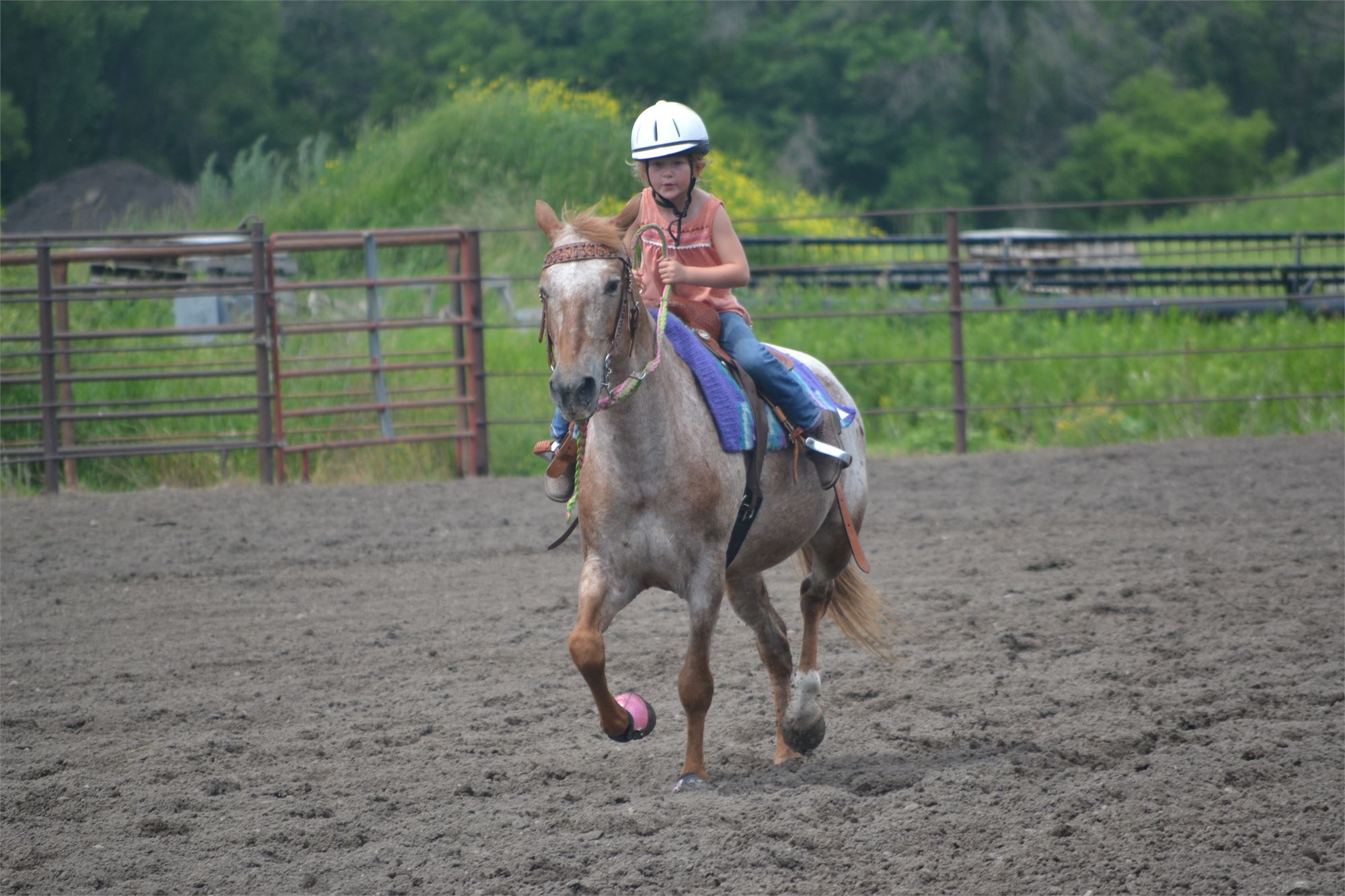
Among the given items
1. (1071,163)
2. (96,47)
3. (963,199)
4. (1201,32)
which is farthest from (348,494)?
(1201,32)

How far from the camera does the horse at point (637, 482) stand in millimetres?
3604

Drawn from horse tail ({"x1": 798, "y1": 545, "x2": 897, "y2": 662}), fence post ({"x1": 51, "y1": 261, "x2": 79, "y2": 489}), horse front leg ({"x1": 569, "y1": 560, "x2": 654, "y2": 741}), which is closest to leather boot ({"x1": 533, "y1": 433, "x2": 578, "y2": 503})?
horse front leg ({"x1": 569, "y1": 560, "x2": 654, "y2": 741})

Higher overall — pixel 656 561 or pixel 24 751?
pixel 656 561

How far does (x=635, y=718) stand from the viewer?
13.0 ft

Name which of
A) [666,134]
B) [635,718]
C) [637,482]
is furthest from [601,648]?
[666,134]

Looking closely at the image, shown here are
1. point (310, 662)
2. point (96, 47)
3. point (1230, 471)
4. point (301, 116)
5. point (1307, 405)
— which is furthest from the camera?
point (301, 116)

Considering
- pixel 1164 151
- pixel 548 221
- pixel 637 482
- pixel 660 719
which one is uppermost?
pixel 1164 151

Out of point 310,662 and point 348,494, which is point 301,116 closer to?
point 348,494

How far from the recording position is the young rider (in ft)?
13.5

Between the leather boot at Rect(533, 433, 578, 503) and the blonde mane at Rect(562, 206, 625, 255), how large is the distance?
0.71 meters

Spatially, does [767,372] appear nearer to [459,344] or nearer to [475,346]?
[475,346]

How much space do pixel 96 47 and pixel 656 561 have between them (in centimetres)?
2890

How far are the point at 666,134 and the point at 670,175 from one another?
0.42ft

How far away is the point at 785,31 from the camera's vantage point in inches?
1484
